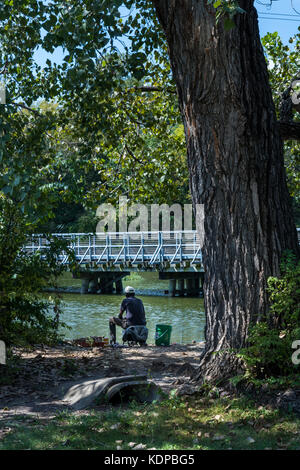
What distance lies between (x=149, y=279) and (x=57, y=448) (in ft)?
128

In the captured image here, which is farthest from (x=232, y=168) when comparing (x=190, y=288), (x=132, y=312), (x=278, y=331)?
(x=190, y=288)

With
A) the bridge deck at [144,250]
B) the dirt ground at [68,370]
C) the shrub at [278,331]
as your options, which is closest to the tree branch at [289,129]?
the shrub at [278,331]

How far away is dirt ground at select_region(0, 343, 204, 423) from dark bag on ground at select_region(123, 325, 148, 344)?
3.17 feet

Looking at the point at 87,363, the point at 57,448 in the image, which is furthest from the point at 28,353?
the point at 57,448

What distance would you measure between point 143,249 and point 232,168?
81.5 ft

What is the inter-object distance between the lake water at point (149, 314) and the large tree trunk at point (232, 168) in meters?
10.0

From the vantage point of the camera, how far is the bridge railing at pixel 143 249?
28703 mm

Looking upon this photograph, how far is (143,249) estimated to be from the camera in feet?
99.3

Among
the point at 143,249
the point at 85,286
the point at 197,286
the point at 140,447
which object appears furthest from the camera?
the point at 85,286

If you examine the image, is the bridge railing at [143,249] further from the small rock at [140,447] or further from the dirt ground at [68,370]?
the small rock at [140,447]

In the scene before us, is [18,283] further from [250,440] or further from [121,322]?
[121,322]

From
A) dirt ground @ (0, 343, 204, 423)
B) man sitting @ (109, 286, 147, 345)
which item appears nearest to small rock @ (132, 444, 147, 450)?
dirt ground @ (0, 343, 204, 423)

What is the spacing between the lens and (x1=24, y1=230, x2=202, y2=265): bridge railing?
28703 millimetres

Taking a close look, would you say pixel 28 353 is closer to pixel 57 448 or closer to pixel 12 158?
pixel 12 158
